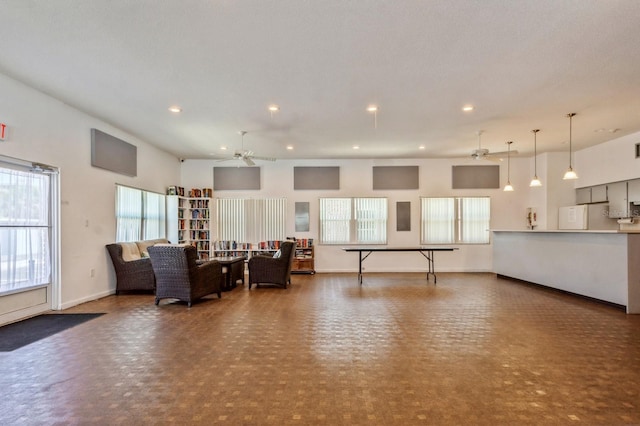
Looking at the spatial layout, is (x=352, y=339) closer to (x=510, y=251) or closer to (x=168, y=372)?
(x=168, y=372)

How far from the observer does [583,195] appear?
27.8 ft

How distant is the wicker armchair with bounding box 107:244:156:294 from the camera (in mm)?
6289

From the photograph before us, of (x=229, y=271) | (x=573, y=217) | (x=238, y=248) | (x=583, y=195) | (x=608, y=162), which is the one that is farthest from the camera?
(x=238, y=248)

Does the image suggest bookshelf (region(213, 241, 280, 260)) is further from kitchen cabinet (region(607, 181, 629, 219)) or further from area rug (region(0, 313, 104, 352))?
kitchen cabinet (region(607, 181, 629, 219))

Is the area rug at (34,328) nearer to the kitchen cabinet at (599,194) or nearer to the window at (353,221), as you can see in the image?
the window at (353,221)

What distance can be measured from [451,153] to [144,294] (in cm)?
778

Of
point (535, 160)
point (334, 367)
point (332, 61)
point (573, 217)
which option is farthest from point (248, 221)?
point (573, 217)

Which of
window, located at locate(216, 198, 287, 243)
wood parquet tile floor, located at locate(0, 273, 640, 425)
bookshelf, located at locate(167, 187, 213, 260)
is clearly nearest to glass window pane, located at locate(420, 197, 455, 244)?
window, located at locate(216, 198, 287, 243)

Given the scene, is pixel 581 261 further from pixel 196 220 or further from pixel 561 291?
pixel 196 220

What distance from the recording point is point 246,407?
2375mm

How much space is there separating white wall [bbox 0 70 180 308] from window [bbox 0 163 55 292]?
21 centimetres

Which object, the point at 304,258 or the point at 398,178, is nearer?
the point at 304,258

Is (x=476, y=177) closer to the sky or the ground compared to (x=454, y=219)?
closer to the sky

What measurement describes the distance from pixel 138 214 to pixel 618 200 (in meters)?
10.5
